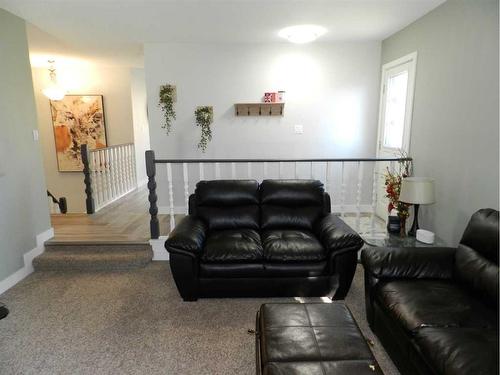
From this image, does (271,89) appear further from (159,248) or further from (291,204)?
(159,248)

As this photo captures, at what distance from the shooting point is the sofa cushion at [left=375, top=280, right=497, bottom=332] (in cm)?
164

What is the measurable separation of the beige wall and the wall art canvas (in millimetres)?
108

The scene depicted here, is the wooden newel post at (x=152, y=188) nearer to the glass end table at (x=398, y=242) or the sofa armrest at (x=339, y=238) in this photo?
the sofa armrest at (x=339, y=238)

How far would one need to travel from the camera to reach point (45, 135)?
21.4ft

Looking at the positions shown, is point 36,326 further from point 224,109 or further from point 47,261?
point 224,109

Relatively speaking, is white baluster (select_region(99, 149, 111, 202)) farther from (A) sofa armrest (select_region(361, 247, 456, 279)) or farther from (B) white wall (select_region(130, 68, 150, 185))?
(A) sofa armrest (select_region(361, 247, 456, 279))

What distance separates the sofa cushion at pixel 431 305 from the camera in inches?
64.6

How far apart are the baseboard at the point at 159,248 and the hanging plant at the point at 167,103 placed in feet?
6.39

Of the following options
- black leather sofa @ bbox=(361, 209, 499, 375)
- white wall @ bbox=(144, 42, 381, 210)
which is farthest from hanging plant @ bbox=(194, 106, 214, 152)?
black leather sofa @ bbox=(361, 209, 499, 375)

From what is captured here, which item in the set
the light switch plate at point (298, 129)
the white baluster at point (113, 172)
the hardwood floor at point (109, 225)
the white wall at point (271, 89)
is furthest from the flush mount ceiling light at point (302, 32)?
the white baluster at point (113, 172)

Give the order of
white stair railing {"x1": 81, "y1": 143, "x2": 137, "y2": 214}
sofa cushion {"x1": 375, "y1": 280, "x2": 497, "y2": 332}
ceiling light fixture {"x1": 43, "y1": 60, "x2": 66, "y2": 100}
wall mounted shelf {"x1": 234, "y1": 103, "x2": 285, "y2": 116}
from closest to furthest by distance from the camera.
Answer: sofa cushion {"x1": 375, "y1": 280, "x2": 497, "y2": 332}
white stair railing {"x1": 81, "y1": 143, "x2": 137, "y2": 214}
wall mounted shelf {"x1": 234, "y1": 103, "x2": 285, "y2": 116}
ceiling light fixture {"x1": 43, "y1": 60, "x2": 66, "y2": 100}

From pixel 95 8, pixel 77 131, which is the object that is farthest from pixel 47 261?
pixel 77 131

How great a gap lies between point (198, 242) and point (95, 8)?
101 inches

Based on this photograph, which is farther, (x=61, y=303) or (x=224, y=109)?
(x=224, y=109)
